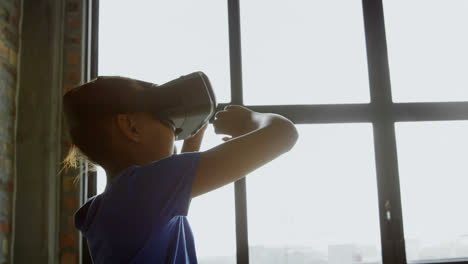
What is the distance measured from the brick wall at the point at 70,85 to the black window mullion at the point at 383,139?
118cm

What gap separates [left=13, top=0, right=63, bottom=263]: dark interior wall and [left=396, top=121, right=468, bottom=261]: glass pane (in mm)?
1360

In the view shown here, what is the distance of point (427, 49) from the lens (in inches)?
78.9

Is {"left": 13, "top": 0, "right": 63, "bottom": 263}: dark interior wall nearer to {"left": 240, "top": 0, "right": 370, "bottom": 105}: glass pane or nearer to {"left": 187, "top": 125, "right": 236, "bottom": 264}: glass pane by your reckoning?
{"left": 187, "top": 125, "right": 236, "bottom": 264}: glass pane

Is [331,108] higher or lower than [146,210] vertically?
higher

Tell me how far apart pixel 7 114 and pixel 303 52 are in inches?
47.0

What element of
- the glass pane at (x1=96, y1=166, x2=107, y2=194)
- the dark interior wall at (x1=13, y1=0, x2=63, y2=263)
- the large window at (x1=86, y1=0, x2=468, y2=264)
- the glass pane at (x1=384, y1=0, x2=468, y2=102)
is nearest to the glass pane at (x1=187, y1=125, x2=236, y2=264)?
the large window at (x1=86, y1=0, x2=468, y2=264)

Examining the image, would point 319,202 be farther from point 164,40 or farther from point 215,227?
point 164,40

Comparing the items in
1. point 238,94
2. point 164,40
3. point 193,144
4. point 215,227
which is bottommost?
point 215,227

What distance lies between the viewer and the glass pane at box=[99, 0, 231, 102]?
6.31ft

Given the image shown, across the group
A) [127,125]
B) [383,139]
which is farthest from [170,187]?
[383,139]

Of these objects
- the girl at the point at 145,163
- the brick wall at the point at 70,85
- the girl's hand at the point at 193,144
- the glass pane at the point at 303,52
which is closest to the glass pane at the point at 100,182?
the brick wall at the point at 70,85

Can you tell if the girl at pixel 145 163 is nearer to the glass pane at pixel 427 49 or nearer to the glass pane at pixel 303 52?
the glass pane at pixel 303 52

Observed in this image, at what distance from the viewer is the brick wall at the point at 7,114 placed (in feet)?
5.18

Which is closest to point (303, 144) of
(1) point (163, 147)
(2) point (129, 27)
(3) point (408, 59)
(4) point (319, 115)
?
(4) point (319, 115)
